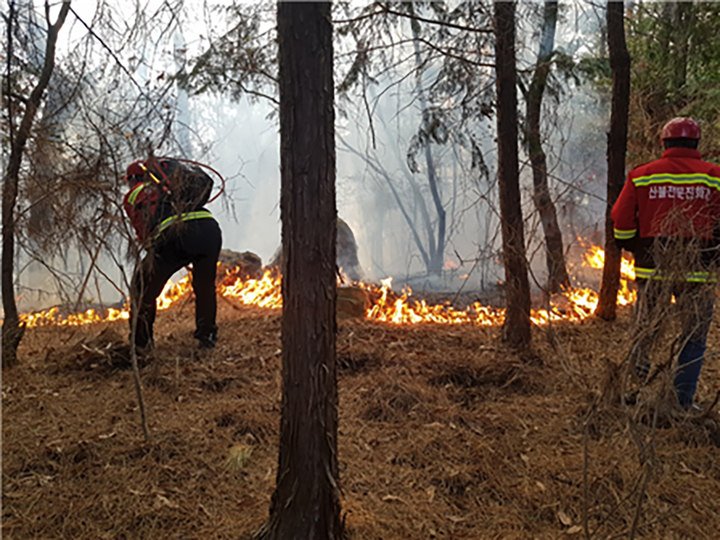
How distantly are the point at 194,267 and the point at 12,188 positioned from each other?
2.03m

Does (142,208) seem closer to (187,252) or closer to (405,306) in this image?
(187,252)

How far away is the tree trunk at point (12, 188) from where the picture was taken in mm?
5168

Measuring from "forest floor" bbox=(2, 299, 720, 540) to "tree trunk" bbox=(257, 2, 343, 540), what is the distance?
0.28 m

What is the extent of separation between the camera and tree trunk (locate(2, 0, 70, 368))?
5.17 metres

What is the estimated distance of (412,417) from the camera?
4422 mm

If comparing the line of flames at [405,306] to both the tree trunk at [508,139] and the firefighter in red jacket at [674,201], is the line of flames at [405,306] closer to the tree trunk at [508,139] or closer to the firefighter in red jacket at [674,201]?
the tree trunk at [508,139]

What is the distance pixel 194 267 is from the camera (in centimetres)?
652

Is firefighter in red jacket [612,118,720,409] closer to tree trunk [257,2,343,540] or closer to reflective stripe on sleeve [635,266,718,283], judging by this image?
reflective stripe on sleeve [635,266,718,283]

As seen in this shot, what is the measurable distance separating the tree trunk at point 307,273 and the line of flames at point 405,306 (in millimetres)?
4667

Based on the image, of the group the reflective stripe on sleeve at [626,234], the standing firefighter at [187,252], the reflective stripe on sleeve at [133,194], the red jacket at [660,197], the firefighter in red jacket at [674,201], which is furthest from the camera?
the standing firefighter at [187,252]

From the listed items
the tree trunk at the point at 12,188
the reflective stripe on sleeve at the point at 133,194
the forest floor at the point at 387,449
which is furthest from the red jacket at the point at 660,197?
the tree trunk at the point at 12,188

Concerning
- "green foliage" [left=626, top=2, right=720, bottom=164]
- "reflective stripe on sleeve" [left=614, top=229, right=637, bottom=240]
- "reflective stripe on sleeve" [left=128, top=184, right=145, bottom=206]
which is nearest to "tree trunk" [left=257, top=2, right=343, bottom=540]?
"reflective stripe on sleeve" [left=614, top=229, right=637, bottom=240]

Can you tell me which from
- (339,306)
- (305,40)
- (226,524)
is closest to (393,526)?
(226,524)

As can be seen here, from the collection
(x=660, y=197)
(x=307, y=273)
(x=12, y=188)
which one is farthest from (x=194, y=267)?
(x=660, y=197)
